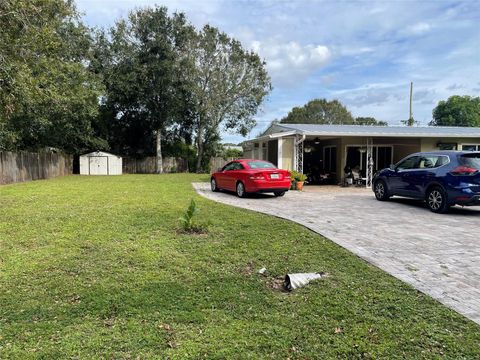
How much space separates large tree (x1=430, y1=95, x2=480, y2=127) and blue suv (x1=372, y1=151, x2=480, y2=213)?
48938 millimetres

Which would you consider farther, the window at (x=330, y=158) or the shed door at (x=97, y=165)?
the shed door at (x=97, y=165)

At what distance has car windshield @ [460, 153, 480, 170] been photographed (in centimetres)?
914

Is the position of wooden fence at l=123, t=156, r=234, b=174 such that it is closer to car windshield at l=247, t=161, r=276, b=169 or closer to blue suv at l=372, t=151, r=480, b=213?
car windshield at l=247, t=161, r=276, b=169

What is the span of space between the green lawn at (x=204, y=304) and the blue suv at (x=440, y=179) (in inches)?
193

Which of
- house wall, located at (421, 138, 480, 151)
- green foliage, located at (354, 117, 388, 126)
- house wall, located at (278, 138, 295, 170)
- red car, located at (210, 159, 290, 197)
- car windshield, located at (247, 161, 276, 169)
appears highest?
green foliage, located at (354, 117, 388, 126)

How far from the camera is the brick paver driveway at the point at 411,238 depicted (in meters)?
4.32

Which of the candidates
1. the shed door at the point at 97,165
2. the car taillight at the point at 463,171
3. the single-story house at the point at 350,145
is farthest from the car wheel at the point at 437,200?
the shed door at the point at 97,165

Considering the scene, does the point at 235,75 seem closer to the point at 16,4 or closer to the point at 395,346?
the point at 16,4

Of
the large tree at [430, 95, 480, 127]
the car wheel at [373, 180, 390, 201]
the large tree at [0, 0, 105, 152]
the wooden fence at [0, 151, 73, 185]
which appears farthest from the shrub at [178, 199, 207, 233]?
the large tree at [430, 95, 480, 127]

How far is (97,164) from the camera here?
29828 millimetres

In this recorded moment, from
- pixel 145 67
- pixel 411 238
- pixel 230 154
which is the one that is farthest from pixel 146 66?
pixel 411 238

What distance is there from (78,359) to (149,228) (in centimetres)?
434

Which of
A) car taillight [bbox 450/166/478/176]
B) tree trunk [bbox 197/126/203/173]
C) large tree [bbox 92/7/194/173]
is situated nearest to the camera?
car taillight [bbox 450/166/478/176]

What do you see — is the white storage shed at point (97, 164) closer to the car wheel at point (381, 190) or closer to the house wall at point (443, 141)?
the house wall at point (443, 141)
